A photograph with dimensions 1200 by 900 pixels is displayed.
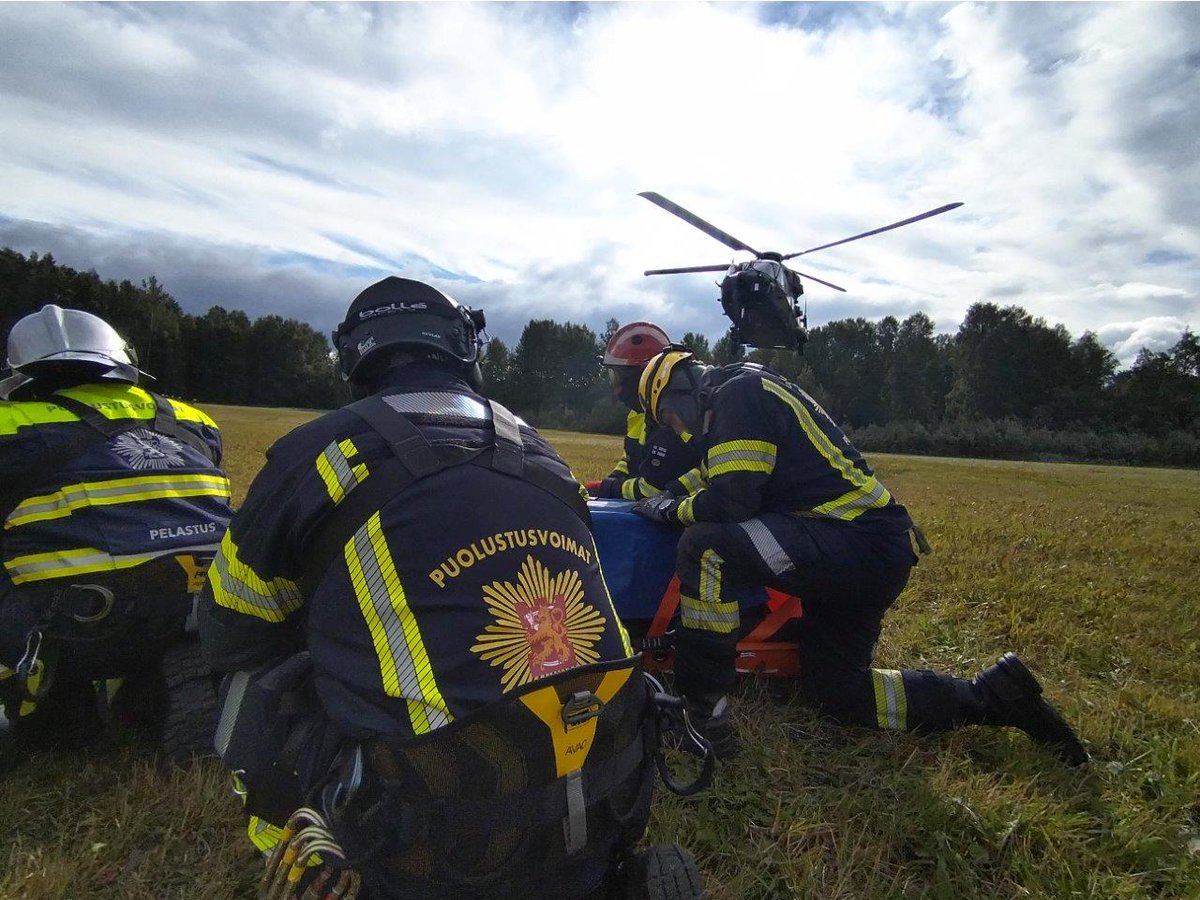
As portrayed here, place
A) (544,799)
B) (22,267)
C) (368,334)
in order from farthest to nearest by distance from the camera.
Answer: (22,267), (368,334), (544,799)

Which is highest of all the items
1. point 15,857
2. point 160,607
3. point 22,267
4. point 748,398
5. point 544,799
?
point 22,267

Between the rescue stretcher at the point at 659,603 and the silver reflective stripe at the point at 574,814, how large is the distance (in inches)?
95.0

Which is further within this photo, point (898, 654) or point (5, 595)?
point (898, 654)

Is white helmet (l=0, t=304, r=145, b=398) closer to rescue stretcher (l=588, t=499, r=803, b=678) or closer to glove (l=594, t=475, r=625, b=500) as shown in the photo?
rescue stretcher (l=588, t=499, r=803, b=678)

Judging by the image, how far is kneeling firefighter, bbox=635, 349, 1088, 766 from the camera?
12.1 ft

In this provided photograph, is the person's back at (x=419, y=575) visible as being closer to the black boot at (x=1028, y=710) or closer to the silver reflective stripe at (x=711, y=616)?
the silver reflective stripe at (x=711, y=616)

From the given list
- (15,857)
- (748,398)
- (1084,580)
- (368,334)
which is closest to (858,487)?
(748,398)

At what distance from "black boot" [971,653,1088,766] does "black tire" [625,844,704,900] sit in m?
2.45

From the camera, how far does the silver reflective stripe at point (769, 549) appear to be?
364 centimetres

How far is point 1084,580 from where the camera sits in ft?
22.2

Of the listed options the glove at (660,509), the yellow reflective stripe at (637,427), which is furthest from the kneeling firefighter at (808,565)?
the yellow reflective stripe at (637,427)

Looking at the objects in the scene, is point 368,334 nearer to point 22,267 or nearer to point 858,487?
point 858,487

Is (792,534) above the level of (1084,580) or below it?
above

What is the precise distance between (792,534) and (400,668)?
242cm
